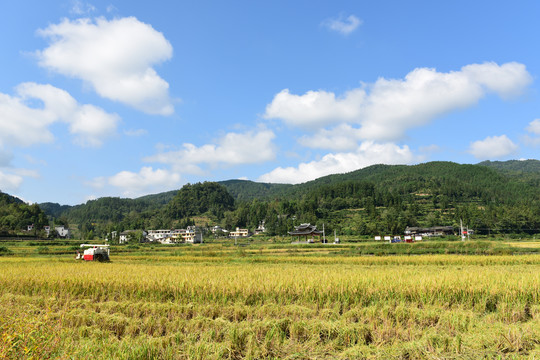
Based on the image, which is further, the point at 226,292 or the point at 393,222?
the point at 393,222

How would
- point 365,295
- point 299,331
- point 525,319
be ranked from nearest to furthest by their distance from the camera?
point 299,331 < point 525,319 < point 365,295

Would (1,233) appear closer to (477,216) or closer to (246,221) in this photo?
(246,221)

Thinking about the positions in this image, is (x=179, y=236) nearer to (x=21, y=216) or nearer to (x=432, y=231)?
(x=21, y=216)

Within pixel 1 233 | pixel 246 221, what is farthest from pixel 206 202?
pixel 1 233

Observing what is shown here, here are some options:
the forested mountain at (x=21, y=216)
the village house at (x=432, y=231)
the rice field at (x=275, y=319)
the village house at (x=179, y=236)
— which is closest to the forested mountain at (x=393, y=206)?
the village house at (x=432, y=231)

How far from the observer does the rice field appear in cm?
569

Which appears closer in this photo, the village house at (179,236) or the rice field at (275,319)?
the rice field at (275,319)

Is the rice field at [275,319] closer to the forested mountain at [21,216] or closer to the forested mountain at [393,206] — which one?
the forested mountain at [393,206]

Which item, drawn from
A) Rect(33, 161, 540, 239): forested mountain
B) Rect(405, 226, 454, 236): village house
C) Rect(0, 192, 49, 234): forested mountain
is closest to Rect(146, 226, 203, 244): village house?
Rect(33, 161, 540, 239): forested mountain

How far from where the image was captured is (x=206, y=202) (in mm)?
188250

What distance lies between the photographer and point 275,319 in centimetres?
719

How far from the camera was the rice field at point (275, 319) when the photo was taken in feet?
18.7

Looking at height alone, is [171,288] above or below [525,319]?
above

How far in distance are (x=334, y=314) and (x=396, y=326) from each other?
4.96 feet
